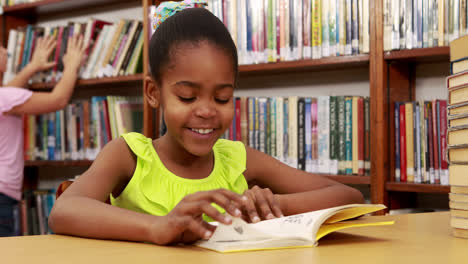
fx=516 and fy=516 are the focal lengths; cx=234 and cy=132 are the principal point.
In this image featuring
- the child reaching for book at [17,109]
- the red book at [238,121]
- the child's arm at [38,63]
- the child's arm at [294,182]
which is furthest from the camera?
the child's arm at [38,63]

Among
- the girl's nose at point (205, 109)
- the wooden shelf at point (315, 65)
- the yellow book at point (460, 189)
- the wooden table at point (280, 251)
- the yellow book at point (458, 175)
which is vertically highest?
the wooden shelf at point (315, 65)

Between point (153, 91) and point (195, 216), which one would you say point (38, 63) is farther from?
point (195, 216)

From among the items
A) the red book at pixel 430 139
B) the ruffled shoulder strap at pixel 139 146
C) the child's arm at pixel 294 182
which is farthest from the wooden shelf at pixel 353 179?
the ruffled shoulder strap at pixel 139 146

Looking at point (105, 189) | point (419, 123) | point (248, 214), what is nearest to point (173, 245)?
point (248, 214)

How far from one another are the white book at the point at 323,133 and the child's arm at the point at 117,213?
1071mm

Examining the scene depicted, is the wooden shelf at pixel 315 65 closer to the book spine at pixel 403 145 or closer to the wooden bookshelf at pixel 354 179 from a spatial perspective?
the book spine at pixel 403 145

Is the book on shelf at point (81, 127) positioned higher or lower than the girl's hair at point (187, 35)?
lower

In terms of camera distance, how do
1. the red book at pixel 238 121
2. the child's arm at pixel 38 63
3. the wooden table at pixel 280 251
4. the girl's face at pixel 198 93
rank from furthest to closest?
1. the child's arm at pixel 38 63
2. the red book at pixel 238 121
3. the girl's face at pixel 198 93
4. the wooden table at pixel 280 251

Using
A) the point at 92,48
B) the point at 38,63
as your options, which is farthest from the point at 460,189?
the point at 38,63

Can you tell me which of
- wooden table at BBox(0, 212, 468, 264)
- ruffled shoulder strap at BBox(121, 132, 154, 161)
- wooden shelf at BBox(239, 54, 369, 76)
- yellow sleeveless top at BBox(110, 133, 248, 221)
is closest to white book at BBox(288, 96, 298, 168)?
wooden shelf at BBox(239, 54, 369, 76)

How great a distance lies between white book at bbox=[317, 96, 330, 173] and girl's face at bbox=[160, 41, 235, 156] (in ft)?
3.33

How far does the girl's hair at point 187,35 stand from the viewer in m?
0.97

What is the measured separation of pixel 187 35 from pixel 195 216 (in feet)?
1.45

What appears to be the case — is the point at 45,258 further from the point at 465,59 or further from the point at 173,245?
the point at 465,59
